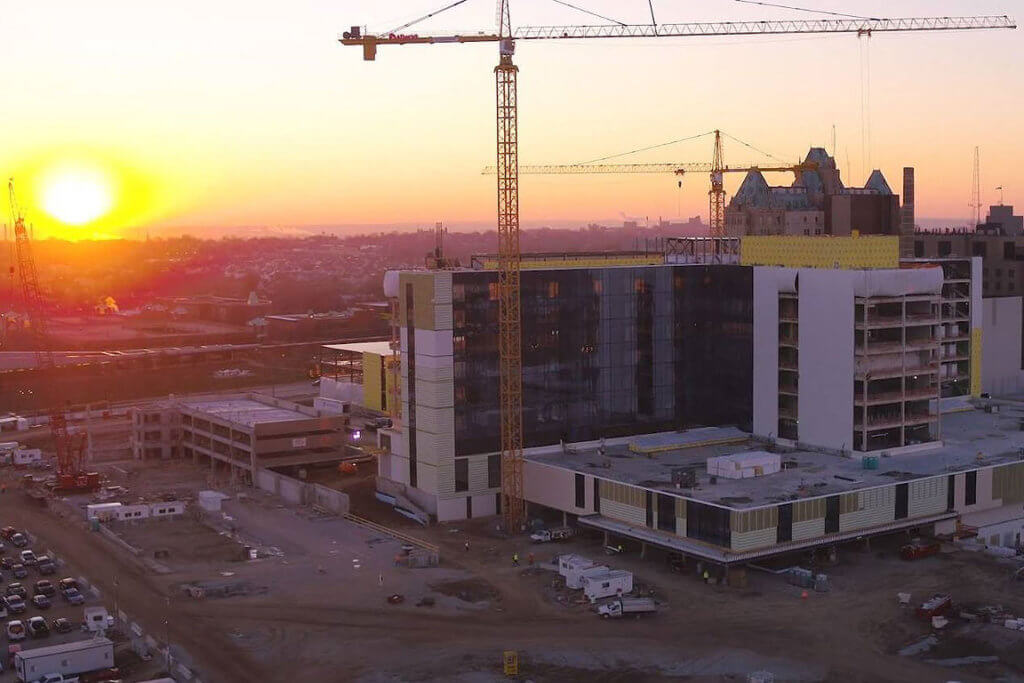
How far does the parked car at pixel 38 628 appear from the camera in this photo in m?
65.4

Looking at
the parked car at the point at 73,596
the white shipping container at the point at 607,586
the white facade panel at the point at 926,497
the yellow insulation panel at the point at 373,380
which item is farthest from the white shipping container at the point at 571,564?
the yellow insulation panel at the point at 373,380

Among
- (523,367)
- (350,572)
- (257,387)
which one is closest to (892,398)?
(523,367)

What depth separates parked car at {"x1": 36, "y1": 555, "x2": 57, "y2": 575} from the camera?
256 feet

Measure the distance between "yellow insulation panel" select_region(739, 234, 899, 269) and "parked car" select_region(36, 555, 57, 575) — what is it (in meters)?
52.8

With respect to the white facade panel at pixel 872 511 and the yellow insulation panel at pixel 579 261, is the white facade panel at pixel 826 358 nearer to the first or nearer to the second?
the white facade panel at pixel 872 511

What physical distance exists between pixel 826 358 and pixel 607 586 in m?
28.2

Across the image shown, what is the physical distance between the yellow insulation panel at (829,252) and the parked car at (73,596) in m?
52.4

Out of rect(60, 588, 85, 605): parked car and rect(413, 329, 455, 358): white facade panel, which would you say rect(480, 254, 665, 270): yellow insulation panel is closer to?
rect(413, 329, 455, 358): white facade panel

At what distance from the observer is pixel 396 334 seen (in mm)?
94250

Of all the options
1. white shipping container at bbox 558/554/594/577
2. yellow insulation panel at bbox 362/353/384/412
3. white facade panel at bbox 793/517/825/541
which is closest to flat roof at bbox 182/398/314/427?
yellow insulation panel at bbox 362/353/384/412

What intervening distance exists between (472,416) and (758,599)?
88.1ft

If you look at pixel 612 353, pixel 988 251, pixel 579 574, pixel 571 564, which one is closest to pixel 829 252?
pixel 612 353

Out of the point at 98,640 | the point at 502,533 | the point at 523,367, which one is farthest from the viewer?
the point at 523,367

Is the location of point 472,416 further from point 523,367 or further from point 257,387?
point 257,387
